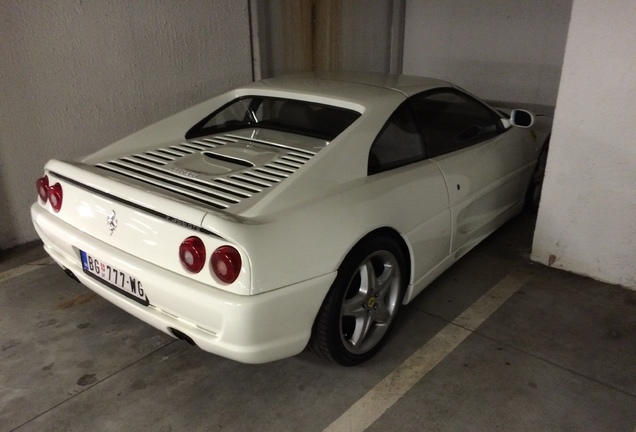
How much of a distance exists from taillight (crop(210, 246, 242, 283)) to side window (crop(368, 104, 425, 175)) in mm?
984

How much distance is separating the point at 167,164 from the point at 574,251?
295 centimetres

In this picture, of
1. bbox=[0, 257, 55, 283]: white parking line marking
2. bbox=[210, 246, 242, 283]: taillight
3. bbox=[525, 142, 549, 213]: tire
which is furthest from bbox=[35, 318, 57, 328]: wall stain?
bbox=[525, 142, 549, 213]: tire

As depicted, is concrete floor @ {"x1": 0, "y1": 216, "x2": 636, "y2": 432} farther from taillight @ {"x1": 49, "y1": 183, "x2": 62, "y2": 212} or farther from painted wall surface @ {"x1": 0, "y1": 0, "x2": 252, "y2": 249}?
painted wall surface @ {"x1": 0, "y1": 0, "x2": 252, "y2": 249}

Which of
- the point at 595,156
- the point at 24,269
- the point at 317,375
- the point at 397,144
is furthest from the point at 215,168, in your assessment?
the point at 595,156

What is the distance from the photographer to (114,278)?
7.83 ft

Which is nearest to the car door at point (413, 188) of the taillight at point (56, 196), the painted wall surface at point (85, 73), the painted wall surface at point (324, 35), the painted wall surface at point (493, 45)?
the taillight at point (56, 196)

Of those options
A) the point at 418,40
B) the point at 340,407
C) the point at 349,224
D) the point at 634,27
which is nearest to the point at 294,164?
the point at 349,224

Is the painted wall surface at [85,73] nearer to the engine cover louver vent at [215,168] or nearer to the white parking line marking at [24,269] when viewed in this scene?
the white parking line marking at [24,269]

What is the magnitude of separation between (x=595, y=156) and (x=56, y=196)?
3.39m

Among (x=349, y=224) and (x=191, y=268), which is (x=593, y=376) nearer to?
(x=349, y=224)

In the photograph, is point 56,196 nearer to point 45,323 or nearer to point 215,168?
point 215,168

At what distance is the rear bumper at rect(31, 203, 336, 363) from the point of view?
206 cm

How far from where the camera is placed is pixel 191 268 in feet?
7.02

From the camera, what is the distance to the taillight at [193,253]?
2102 mm
